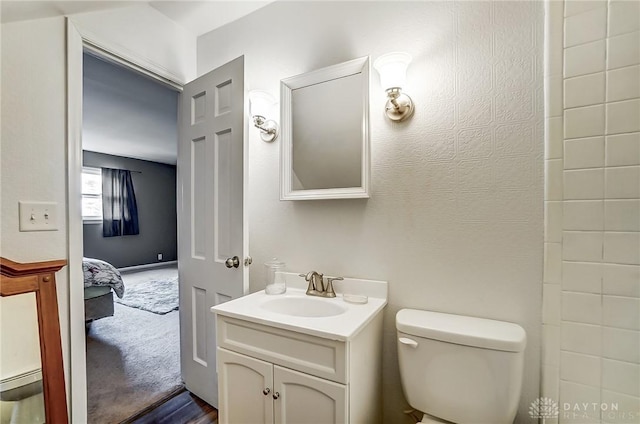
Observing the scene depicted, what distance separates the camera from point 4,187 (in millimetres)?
1068

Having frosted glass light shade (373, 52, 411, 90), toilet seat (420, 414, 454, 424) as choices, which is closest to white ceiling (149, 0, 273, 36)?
frosted glass light shade (373, 52, 411, 90)

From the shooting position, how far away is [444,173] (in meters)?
1.18

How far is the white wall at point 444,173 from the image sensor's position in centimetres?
104

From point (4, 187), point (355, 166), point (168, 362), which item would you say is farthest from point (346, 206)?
point (168, 362)

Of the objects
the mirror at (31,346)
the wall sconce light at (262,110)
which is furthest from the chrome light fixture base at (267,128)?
the mirror at (31,346)

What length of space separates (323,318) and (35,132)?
55.5 inches

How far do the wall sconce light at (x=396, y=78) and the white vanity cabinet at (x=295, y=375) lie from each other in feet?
2.99

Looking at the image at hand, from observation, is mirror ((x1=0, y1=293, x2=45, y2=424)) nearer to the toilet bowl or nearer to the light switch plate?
the toilet bowl

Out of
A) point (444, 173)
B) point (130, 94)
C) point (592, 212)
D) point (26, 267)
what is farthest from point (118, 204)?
point (592, 212)

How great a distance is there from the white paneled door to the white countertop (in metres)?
0.23

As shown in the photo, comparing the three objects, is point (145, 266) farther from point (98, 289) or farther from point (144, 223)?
point (98, 289)

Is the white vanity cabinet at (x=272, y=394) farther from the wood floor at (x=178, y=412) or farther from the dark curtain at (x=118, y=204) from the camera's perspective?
the dark curtain at (x=118, y=204)

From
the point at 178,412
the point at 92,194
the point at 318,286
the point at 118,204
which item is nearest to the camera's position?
the point at 318,286

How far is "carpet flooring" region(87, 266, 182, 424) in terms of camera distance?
167 centimetres
